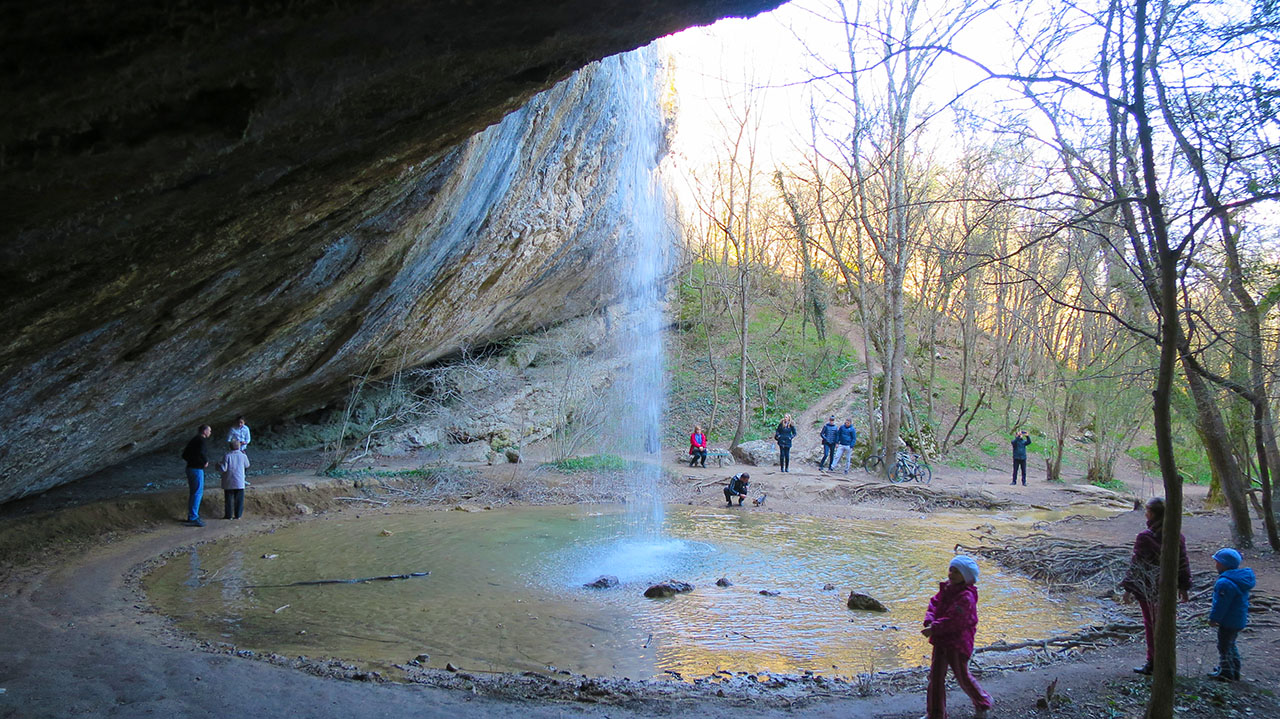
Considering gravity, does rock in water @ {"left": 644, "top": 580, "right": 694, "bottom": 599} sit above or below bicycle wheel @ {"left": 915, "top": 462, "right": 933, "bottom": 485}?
below

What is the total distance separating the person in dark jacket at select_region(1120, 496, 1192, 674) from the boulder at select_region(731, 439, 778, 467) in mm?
15934

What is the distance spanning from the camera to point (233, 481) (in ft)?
39.6

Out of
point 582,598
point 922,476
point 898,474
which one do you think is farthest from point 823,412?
point 582,598

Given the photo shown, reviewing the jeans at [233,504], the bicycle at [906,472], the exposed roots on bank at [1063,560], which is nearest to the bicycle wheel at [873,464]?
the bicycle at [906,472]

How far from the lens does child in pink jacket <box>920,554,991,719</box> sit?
473 centimetres

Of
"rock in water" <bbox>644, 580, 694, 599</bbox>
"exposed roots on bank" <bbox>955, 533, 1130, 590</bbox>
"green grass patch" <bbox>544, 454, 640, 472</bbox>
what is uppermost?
"green grass patch" <bbox>544, 454, 640, 472</bbox>

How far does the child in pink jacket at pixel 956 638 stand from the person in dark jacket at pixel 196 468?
10.9 metres

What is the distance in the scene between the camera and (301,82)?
9.89 ft

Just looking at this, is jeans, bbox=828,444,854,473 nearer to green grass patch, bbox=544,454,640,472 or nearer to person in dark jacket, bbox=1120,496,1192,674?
green grass patch, bbox=544,454,640,472

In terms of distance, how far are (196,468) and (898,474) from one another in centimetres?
1605

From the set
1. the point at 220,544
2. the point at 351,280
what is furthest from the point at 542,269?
the point at 220,544

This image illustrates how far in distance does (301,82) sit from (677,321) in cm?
3116

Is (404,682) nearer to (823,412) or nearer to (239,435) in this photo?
(239,435)

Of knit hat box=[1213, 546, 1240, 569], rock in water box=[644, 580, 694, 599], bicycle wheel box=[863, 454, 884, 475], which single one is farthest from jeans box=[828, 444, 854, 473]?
knit hat box=[1213, 546, 1240, 569]
